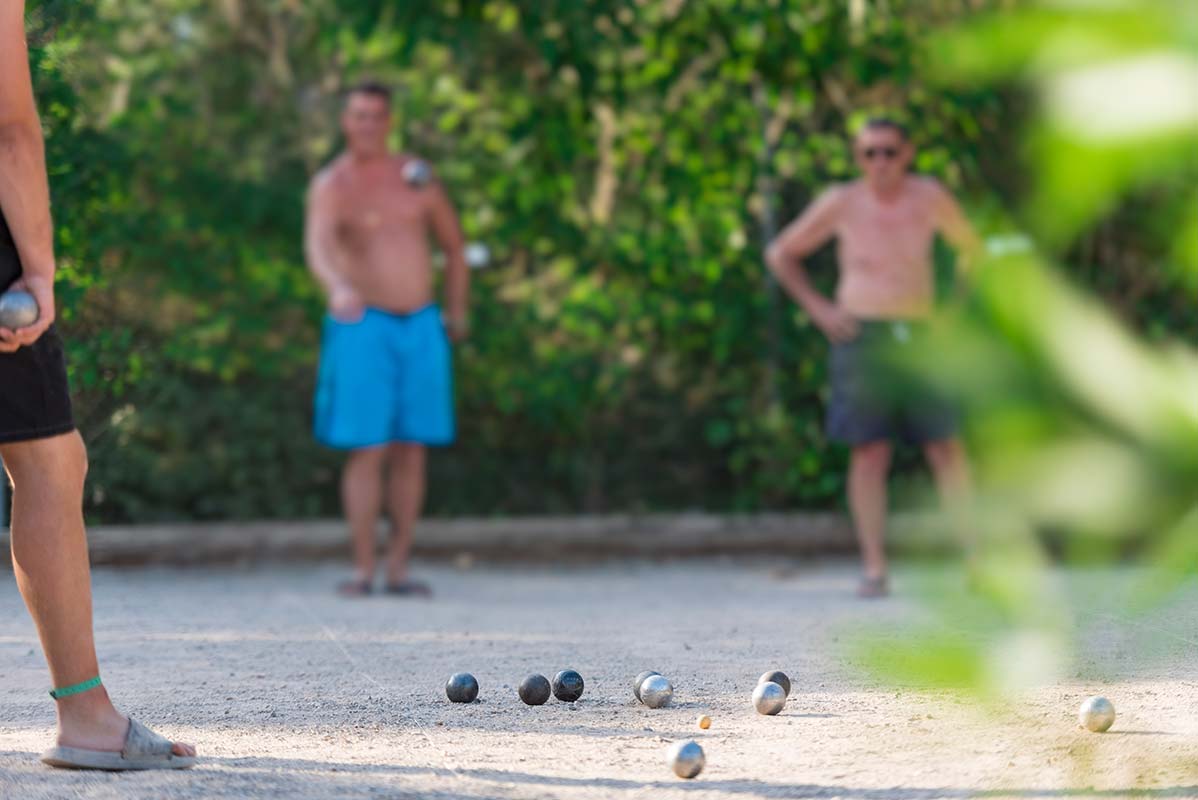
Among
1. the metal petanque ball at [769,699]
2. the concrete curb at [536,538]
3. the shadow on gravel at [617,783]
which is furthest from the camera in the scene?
the concrete curb at [536,538]

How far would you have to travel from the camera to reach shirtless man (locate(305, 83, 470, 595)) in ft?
20.4

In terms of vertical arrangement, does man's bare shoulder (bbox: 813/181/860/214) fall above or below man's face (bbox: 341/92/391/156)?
below

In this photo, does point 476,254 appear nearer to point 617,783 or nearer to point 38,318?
point 38,318

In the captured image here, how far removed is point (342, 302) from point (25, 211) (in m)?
3.18

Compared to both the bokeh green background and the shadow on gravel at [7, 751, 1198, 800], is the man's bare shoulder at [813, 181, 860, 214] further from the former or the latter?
the shadow on gravel at [7, 751, 1198, 800]

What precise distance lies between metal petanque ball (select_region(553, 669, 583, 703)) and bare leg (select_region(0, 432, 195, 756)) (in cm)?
95

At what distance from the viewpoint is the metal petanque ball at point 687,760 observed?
2875 millimetres

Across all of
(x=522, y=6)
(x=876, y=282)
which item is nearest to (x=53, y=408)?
(x=876, y=282)

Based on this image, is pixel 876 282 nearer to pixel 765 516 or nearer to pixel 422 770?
pixel 765 516

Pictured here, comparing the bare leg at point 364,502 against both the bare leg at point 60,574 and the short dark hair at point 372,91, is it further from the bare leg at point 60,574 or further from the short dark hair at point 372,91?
the bare leg at point 60,574

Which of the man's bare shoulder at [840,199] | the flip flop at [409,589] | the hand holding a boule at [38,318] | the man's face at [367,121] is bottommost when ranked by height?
the flip flop at [409,589]

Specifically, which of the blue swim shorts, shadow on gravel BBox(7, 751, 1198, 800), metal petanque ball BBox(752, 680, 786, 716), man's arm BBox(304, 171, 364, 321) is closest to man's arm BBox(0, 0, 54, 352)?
shadow on gravel BBox(7, 751, 1198, 800)

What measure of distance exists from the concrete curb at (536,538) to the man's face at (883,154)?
1.93m

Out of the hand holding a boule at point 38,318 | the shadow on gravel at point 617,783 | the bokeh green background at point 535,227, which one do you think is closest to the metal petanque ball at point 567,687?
the shadow on gravel at point 617,783
